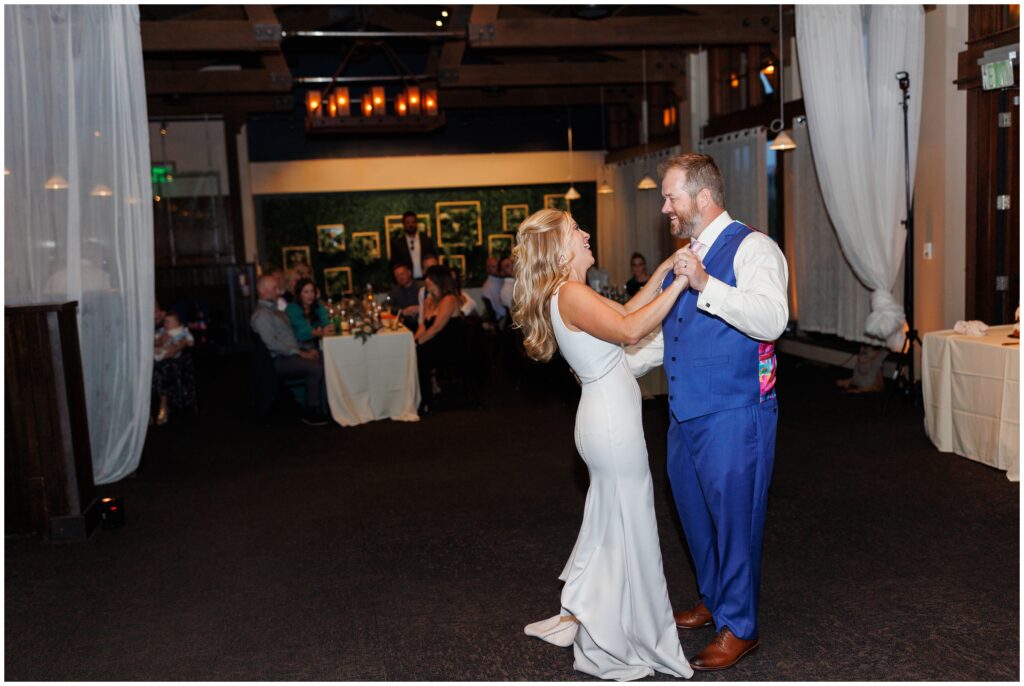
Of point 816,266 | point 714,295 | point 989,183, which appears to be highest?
point 989,183

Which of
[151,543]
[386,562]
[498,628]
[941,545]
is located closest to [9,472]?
[151,543]

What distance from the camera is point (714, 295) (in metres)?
2.65

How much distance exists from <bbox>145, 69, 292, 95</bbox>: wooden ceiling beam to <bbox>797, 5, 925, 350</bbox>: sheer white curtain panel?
23.4ft

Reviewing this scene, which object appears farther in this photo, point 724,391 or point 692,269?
point 724,391

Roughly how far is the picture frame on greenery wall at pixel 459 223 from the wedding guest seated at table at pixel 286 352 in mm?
8328

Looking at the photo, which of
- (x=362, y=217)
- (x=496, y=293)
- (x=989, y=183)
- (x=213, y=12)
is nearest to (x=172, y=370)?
(x=496, y=293)

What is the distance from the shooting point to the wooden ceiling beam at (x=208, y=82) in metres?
11.8

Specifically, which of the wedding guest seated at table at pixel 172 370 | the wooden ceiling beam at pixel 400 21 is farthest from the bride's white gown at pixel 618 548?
the wooden ceiling beam at pixel 400 21

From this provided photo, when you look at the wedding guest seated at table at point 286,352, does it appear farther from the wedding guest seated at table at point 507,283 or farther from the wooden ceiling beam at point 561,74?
the wooden ceiling beam at point 561,74

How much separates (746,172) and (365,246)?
7280 millimetres

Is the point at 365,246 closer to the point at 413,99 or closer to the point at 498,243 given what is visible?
the point at 498,243

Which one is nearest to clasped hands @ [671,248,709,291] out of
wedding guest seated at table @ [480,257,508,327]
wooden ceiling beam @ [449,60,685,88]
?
wedding guest seated at table @ [480,257,508,327]

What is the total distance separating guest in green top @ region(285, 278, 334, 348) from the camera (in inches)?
312

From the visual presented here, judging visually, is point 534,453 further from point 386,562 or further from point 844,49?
point 844,49
